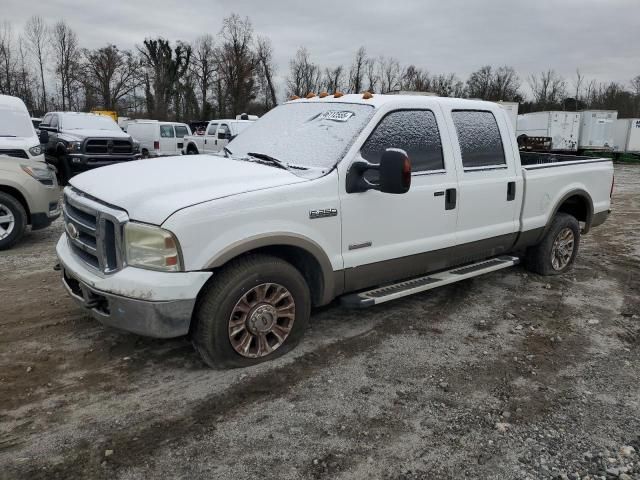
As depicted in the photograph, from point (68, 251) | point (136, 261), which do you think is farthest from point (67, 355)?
point (136, 261)

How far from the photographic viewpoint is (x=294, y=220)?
3525mm

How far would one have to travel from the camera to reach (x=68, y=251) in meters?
3.89

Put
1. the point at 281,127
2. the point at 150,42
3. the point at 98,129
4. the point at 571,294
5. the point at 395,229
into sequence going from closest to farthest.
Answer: the point at 395,229 < the point at 281,127 < the point at 571,294 < the point at 98,129 < the point at 150,42

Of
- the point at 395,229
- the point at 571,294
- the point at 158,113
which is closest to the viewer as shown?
the point at 395,229

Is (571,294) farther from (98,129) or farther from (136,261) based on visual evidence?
(98,129)

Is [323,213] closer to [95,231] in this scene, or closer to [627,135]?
[95,231]

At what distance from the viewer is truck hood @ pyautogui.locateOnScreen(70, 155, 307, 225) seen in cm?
314

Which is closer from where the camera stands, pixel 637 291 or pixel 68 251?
pixel 68 251

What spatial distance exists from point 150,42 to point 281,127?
6039cm

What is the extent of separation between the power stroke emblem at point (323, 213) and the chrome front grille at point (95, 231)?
4.00ft

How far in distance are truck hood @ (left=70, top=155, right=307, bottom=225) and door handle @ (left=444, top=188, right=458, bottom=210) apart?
1453mm

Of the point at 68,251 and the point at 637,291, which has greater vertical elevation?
the point at 68,251

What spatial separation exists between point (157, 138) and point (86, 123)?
630cm

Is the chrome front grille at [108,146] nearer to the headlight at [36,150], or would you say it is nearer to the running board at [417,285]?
the headlight at [36,150]
